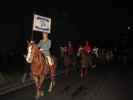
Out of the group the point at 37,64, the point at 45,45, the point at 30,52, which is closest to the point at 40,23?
the point at 45,45

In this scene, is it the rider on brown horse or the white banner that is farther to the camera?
the white banner

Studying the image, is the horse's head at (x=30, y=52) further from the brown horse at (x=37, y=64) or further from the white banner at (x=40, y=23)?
the white banner at (x=40, y=23)

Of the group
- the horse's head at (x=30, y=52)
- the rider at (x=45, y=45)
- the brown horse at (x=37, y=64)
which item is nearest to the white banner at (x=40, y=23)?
the rider at (x=45, y=45)

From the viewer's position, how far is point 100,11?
56781 millimetres

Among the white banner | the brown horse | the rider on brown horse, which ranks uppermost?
the white banner

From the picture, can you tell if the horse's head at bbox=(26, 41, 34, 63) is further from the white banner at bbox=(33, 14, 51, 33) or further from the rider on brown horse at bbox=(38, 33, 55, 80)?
the white banner at bbox=(33, 14, 51, 33)

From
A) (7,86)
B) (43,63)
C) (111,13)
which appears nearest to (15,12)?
(7,86)

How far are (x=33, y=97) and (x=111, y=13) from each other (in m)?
51.2

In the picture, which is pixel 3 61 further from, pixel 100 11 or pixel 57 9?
pixel 100 11

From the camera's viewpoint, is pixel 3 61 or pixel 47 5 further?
pixel 47 5

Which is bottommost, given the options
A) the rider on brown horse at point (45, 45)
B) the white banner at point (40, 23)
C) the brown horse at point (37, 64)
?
the brown horse at point (37, 64)

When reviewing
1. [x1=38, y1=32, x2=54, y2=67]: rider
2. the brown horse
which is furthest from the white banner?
the brown horse

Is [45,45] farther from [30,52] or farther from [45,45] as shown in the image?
[30,52]

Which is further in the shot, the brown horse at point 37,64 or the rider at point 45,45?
the rider at point 45,45
